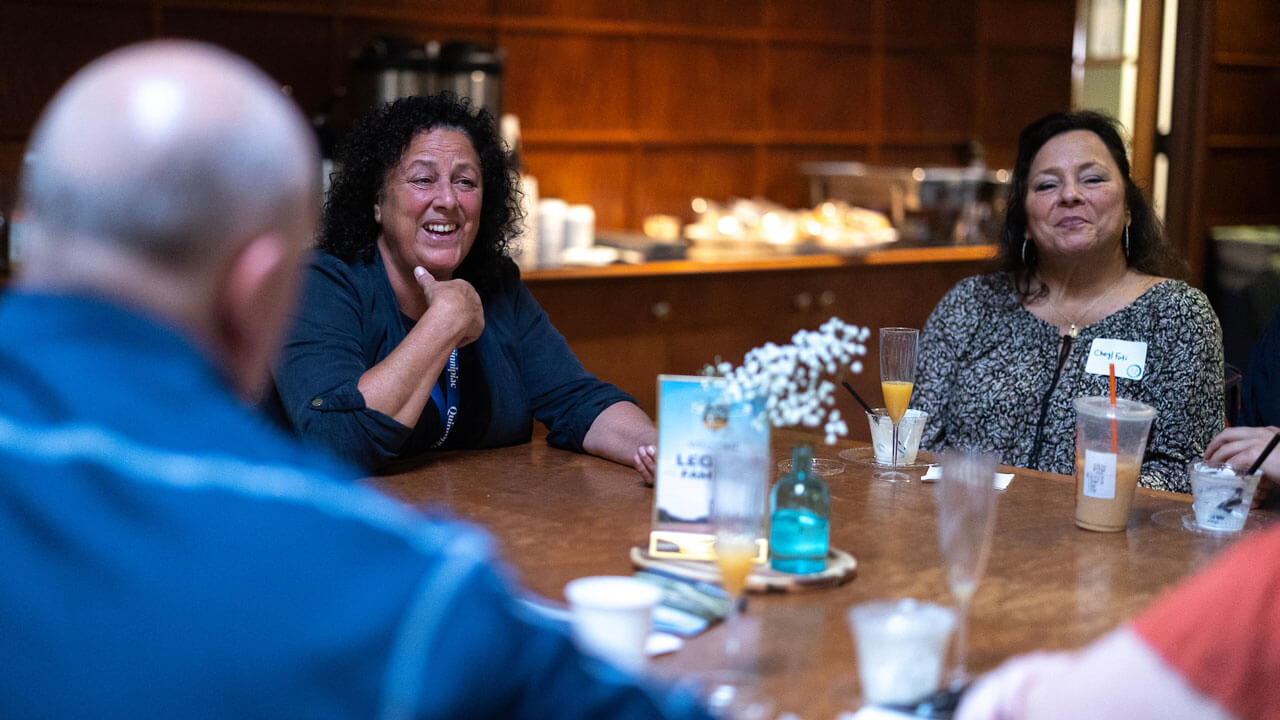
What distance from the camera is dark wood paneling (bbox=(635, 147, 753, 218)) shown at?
561 centimetres

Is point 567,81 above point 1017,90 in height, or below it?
below

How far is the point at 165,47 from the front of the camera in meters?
0.81

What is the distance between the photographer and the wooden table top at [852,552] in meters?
1.30

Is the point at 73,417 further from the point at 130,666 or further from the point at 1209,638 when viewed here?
Answer: the point at 1209,638

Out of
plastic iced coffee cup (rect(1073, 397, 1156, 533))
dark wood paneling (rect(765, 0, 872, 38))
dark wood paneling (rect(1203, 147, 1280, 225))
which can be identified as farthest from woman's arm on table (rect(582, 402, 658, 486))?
dark wood paneling (rect(1203, 147, 1280, 225))

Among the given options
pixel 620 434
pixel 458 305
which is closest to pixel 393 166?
pixel 458 305

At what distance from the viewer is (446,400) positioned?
2307 millimetres

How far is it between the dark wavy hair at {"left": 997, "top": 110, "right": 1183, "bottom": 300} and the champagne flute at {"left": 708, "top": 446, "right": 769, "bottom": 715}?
1676 millimetres

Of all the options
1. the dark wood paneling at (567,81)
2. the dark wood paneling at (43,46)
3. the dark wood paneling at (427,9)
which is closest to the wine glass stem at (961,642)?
the dark wood paneling at (43,46)

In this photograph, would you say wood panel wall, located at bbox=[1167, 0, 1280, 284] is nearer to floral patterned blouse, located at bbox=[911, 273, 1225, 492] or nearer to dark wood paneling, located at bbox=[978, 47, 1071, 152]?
dark wood paneling, located at bbox=[978, 47, 1071, 152]

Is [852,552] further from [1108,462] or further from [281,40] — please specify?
[281,40]

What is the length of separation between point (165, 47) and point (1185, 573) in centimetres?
139

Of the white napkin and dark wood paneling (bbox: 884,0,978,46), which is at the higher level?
dark wood paneling (bbox: 884,0,978,46)

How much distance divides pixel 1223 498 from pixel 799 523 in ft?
2.29
